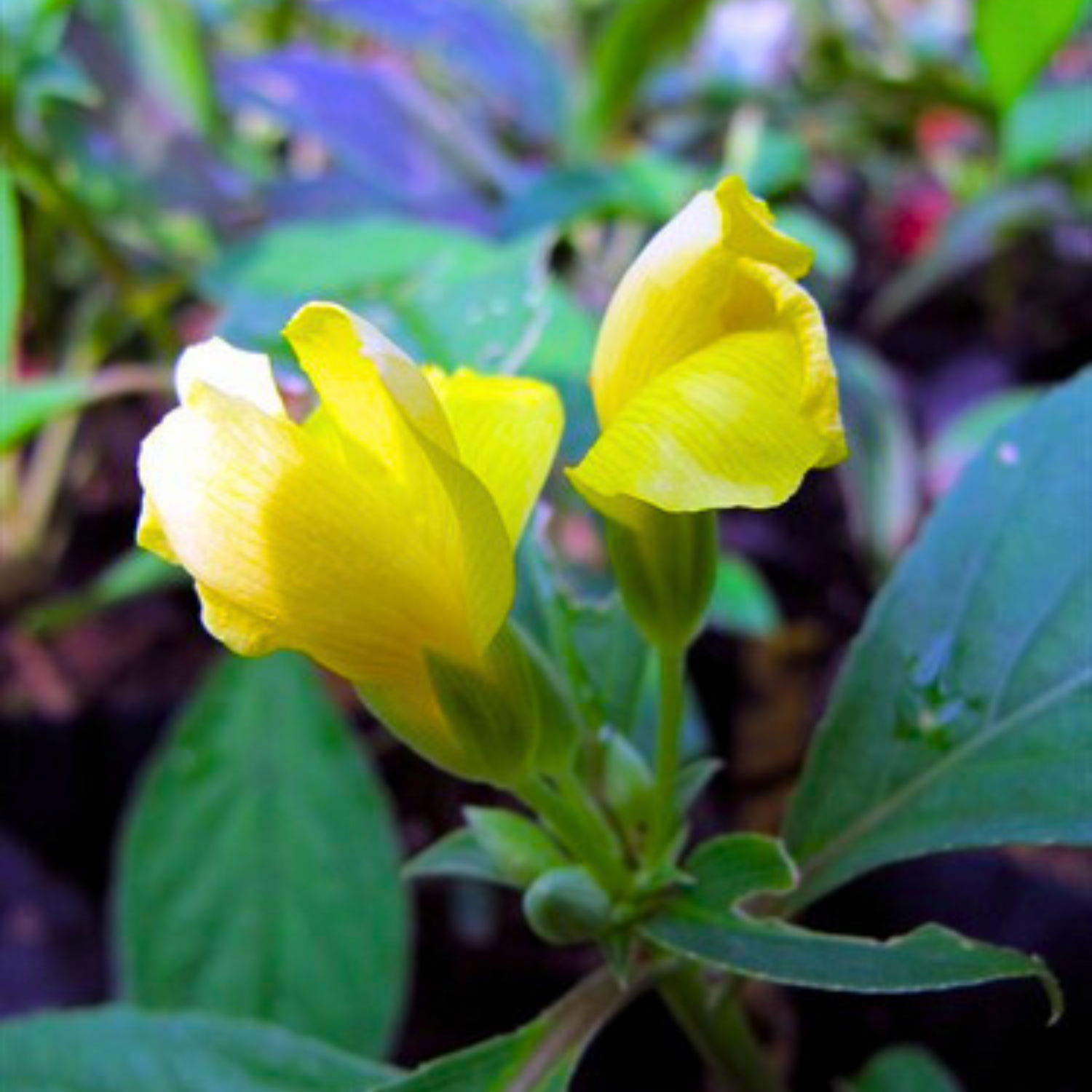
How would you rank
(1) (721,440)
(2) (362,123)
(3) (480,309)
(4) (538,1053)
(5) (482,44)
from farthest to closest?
(5) (482,44)
(2) (362,123)
(3) (480,309)
(4) (538,1053)
(1) (721,440)

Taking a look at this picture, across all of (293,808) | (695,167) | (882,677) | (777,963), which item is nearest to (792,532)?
(695,167)

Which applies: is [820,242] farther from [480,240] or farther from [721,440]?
[721,440]

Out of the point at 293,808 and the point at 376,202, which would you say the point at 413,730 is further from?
the point at 376,202

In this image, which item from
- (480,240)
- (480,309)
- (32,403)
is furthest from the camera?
(480,240)

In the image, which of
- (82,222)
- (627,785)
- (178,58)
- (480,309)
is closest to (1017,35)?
(480,309)

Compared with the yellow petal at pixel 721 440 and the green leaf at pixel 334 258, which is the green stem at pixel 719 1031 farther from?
the green leaf at pixel 334 258

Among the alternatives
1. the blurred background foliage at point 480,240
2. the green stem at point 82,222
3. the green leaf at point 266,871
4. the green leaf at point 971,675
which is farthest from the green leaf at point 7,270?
the green leaf at point 971,675

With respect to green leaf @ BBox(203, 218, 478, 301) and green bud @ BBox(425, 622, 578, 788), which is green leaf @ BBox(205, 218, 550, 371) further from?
green bud @ BBox(425, 622, 578, 788)
